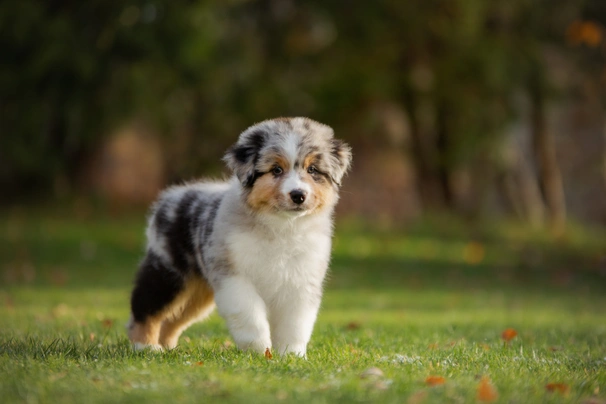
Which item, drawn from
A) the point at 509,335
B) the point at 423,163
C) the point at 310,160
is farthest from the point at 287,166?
the point at 423,163

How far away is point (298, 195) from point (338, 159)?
0.72 meters

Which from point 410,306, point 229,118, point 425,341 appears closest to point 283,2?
point 229,118

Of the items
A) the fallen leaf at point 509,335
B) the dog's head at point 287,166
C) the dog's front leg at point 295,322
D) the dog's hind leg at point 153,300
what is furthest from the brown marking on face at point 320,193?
the fallen leaf at point 509,335

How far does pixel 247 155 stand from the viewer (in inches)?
258

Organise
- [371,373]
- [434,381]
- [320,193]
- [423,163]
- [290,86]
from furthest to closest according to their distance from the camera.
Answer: [423,163] → [290,86] → [320,193] → [371,373] → [434,381]

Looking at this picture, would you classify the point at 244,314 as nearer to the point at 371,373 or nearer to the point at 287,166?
the point at 287,166

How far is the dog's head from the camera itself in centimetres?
630

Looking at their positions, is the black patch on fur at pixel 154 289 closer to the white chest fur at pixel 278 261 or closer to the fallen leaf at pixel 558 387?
the white chest fur at pixel 278 261

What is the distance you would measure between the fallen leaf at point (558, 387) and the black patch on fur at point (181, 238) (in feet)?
10.5

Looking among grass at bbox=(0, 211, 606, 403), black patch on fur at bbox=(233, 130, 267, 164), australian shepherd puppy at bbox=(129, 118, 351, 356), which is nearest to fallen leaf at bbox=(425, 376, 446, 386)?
grass at bbox=(0, 211, 606, 403)

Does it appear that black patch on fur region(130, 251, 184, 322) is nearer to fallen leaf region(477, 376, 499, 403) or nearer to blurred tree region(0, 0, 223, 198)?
fallen leaf region(477, 376, 499, 403)

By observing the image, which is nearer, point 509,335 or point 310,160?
point 310,160

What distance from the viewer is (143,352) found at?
20.4 ft

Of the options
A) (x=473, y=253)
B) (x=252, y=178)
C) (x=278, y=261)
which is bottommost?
(x=473, y=253)
